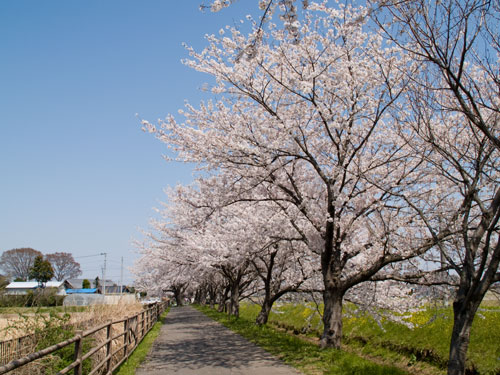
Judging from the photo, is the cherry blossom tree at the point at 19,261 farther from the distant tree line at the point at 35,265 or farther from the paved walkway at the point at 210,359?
the paved walkway at the point at 210,359

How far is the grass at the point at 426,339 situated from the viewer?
12083 mm

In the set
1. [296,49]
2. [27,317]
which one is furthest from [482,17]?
[27,317]

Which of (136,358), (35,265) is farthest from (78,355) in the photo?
(35,265)

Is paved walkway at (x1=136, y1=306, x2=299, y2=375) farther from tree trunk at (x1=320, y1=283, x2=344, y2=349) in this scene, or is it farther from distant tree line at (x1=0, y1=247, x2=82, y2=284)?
distant tree line at (x1=0, y1=247, x2=82, y2=284)

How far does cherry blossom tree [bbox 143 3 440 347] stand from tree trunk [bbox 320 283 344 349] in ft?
0.08

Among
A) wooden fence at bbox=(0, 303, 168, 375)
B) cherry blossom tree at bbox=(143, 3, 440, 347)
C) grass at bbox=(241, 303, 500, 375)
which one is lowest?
grass at bbox=(241, 303, 500, 375)

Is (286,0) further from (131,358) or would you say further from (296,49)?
(131,358)

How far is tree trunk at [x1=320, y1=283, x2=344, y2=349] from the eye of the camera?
36.2ft

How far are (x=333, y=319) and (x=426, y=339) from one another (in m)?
5.42

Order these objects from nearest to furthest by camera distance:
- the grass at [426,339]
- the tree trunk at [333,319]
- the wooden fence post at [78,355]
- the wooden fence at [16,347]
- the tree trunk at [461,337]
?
the wooden fence post at [78,355]
the tree trunk at [461,337]
the wooden fence at [16,347]
the tree trunk at [333,319]
the grass at [426,339]

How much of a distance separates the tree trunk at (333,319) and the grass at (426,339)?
2176mm

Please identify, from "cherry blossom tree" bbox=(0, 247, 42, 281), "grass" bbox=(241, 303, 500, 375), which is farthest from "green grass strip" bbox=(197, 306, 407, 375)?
"cherry blossom tree" bbox=(0, 247, 42, 281)

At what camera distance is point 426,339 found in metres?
14.7

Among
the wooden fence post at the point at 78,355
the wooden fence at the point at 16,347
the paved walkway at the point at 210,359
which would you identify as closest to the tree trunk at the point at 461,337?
the paved walkway at the point at 210,359
